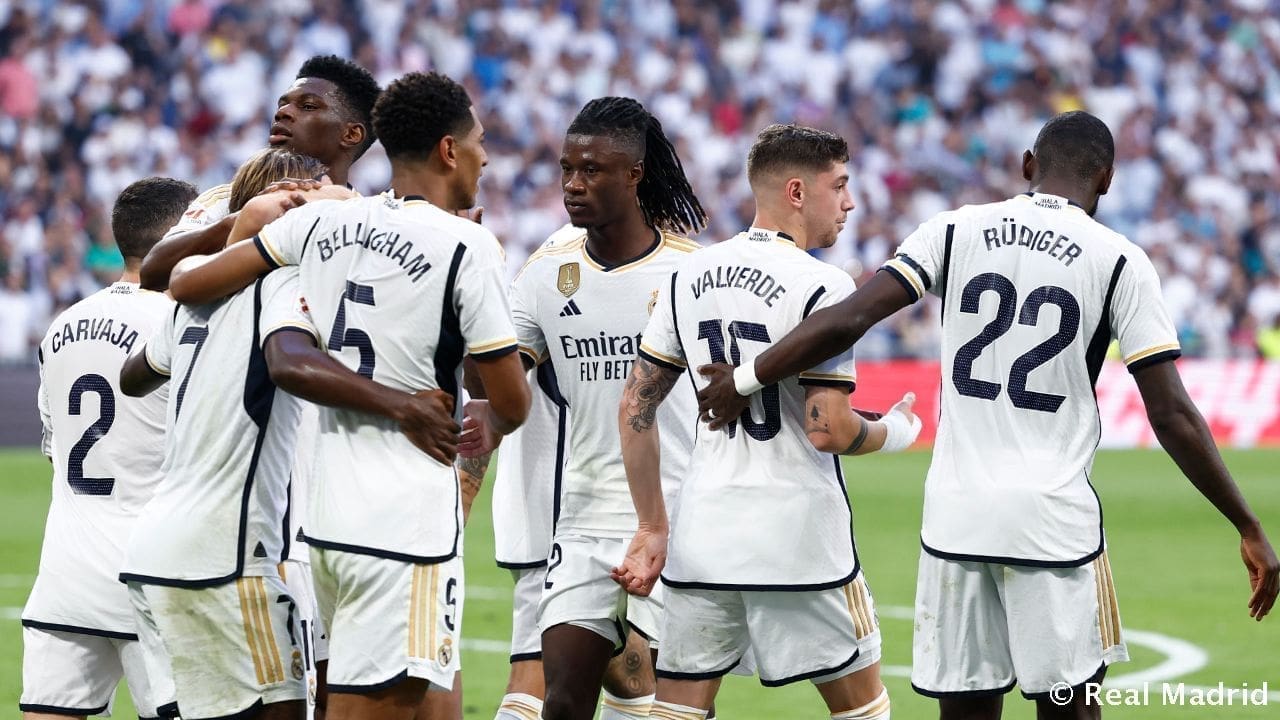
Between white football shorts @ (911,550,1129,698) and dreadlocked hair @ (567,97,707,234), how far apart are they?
1.49m

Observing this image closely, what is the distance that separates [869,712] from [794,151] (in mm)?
1755

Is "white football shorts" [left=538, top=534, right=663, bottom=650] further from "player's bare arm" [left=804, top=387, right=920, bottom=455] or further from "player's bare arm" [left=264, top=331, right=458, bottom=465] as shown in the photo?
"player's bare arm" [left=264, top=331, right=458, bottom=465]

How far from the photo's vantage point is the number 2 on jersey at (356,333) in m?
4.61

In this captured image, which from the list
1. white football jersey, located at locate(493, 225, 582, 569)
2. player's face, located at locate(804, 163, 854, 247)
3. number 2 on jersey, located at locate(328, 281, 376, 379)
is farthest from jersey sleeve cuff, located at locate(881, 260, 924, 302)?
number 2 on jersey, located at locate(328, 281, 376, 379)

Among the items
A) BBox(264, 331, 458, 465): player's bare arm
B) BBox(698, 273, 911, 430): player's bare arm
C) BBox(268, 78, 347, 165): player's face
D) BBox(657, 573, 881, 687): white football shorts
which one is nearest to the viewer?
BBox(264, 331, 458, 465): player's bare arm

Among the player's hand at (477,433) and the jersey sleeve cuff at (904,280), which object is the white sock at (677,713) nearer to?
the player's hand at (477,433)

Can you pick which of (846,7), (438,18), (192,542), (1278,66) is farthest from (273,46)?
(192,542)

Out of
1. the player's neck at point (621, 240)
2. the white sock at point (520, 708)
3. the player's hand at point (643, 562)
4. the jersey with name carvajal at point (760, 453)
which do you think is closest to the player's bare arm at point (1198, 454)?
the jersey with name carvajal at point (760, 453)

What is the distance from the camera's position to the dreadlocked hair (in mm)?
5609

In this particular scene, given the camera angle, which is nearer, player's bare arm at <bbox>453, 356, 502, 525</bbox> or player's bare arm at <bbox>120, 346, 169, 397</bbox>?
player's bare arm at <bbox>453, 356, 502, 525</bbox>

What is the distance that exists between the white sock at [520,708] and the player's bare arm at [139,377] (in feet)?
5.48

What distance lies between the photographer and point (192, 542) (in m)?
4.77

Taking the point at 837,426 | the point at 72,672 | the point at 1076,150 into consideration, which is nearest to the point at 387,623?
the point at 837,426

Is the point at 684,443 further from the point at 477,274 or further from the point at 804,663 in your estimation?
the point at 477,274
